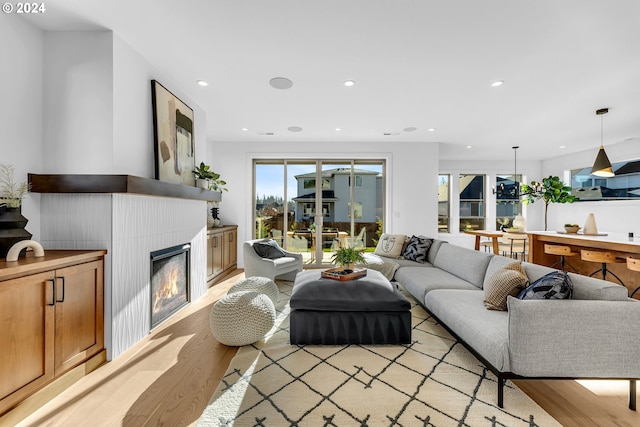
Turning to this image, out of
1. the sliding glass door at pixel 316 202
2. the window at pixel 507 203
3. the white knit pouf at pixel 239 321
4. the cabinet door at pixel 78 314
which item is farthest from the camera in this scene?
the window at pixel 507 203

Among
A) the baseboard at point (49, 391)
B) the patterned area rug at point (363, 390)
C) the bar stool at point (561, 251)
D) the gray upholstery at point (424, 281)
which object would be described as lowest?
the patterned area rug at point (363, 390)

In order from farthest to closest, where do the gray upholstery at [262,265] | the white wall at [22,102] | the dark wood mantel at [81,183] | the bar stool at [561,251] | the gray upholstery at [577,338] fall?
the gray upholstery at [262,265] < the bar stool at [561,251] < the dark wood mantel at [81,183] < the white wall at [22,102] < the gray upholstery at [577,338]

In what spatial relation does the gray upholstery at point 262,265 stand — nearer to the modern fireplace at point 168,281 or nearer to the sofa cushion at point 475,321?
the modern fireplace at point 168,281

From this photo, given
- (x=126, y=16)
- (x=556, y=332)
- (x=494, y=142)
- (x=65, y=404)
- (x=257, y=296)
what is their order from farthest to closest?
(x=494, y=142) → (x=257, y=296) → (x=126, y=16) → (x=65, y=404) → (x=556, y=332)

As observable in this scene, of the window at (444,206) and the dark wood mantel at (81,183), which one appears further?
the window at (444,206)

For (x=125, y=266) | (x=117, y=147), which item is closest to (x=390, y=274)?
(x=125, y=266)

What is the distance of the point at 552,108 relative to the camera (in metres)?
4.03

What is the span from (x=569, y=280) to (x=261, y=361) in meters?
2.30

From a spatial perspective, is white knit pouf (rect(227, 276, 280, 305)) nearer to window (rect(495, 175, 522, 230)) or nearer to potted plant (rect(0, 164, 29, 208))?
potted plant (rect(0, 164, 29, 208))

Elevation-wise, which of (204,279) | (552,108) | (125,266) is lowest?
(204,279)

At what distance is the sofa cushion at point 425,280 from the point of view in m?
3.12

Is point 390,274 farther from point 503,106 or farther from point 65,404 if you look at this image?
point 65,404

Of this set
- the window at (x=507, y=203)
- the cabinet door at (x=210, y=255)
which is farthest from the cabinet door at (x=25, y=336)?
the window at (x=507, y=203)

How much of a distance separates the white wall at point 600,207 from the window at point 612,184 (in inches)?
7.0
